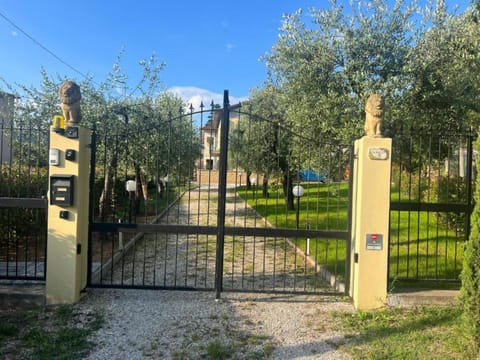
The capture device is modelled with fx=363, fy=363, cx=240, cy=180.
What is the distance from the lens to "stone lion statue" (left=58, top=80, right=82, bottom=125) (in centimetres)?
459

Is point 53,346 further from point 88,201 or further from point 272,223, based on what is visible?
point 272,223

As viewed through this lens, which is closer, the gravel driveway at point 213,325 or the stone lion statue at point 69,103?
the gravel driveway at point 213,325

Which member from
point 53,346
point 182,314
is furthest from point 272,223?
point 53,346

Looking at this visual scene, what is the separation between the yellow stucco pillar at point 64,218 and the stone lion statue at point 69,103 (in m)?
0.19

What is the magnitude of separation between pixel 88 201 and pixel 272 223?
7670mm

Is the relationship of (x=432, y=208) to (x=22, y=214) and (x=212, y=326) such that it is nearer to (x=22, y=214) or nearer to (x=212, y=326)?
(x=212, y=326)

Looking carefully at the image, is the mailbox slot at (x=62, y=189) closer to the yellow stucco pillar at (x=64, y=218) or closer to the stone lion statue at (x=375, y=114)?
the yellow stucco pillar at (x=64, y=218)

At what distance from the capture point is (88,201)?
4.86m

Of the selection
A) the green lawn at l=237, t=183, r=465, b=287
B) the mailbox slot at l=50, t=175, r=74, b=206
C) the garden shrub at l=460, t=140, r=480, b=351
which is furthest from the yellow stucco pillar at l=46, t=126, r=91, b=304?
the garden shrub at l=460, t=140, r=480, b=351

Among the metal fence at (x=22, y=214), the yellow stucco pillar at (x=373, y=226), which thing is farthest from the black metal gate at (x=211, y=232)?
the metal fence at (x=22, y=214)

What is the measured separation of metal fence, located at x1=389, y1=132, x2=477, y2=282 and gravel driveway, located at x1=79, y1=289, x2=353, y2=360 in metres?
1.58

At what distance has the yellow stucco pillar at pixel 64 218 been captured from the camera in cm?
448

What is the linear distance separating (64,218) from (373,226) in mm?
3868

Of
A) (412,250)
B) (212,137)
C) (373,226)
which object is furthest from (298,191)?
(412,250)
